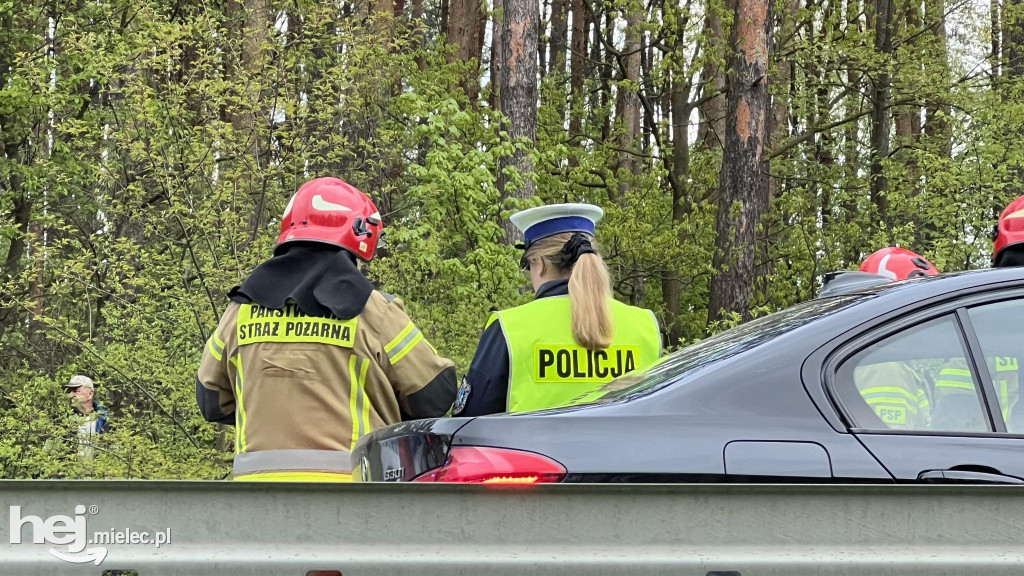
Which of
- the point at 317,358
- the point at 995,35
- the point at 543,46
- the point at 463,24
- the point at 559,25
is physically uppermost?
the point at 559,25

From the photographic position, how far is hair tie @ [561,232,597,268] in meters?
4.27

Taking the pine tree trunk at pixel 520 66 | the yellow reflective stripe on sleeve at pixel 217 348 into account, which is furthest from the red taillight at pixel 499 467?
the pine tree trunk at pixel 520 66

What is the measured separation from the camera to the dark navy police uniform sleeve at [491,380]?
158 inches

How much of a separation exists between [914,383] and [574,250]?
1.63m

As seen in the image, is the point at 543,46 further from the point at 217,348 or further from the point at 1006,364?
the point at 1006,364

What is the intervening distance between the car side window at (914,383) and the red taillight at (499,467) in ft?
2.54

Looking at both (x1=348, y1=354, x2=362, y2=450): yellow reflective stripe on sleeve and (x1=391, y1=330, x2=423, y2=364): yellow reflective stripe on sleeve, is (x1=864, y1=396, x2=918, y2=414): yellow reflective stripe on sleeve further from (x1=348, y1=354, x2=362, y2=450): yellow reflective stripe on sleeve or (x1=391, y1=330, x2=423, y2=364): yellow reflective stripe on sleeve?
(x1=348, y1=354, x2=362, y2=450): yellow reflective stripe on sleeve

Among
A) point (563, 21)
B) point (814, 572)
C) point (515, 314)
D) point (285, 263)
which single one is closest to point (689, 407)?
point (814, 572)

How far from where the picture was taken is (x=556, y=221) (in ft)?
14.7

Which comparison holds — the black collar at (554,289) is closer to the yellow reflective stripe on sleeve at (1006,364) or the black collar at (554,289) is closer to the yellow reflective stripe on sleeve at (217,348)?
the yellow reflective stripe on sleeve at (217,348)

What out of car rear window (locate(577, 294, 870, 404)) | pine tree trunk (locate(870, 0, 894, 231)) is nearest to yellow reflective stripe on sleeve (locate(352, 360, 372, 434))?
car rear window (locate(577, 294, 870, 404))

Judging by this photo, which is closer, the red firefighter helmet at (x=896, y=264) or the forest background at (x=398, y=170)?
the red firefighter helmet at (x=896, y=264)

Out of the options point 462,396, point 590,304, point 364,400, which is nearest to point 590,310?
point 590,304

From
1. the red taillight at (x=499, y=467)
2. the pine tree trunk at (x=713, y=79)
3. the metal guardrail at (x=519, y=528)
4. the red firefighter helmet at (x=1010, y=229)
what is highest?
the pine tree trunk at (x=713, y=79)
